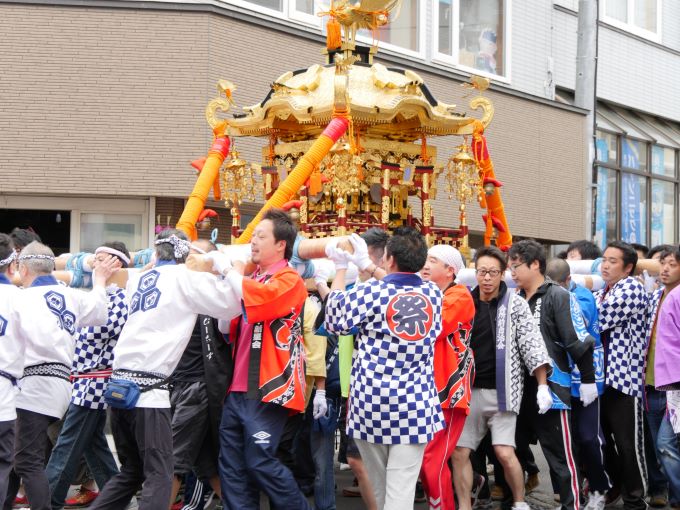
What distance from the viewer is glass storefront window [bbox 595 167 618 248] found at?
19.6 metres

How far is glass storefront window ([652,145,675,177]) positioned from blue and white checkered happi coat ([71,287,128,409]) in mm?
17392

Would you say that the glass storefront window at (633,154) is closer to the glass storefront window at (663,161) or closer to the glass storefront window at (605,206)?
the glass storefront window at (663,161)

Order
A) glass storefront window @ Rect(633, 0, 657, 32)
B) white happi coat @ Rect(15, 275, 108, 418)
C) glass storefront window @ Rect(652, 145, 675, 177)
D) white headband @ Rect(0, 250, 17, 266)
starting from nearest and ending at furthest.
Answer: white headband @ Rect(0, 250, 17, 266) → white happi coat @ Rect(15, 275, 108, 418) → glass storefront window @ Rect(633, 0, 657, 32) → glass storefront window @ Rect(652, 145, 675, 177)

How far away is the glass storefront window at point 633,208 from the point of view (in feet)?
66.7

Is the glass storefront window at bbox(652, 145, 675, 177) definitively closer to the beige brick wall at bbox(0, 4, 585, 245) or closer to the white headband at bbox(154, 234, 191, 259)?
the beige brick wall at bbox(0, 4, 585, 245)

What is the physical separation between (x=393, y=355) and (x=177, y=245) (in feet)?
4.67

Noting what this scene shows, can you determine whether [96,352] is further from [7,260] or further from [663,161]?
[663,161]

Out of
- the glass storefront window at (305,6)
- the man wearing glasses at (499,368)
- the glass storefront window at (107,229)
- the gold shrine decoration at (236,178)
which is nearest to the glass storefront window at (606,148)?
the glass storefront window at (305,6)

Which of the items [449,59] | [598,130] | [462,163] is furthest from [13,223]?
[598,130]

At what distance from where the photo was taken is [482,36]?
1764 cm

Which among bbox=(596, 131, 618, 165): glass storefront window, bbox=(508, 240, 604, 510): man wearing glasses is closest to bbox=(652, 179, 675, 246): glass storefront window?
bbox=(596, 131, 618, 165): glass storefront window

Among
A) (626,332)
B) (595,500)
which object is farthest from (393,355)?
(626,332)

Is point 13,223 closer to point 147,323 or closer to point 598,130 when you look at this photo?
point 147,323

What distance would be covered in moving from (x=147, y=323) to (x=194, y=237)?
4.24m
